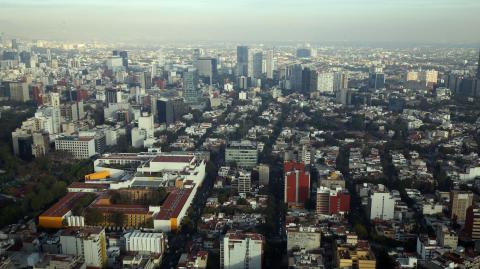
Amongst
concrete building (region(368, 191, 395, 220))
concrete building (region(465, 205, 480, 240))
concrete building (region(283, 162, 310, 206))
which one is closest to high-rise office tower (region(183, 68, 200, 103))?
concrete building (region(283, 162, 310, 206))

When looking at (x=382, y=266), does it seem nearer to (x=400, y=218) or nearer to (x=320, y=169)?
(x=400, y=218)

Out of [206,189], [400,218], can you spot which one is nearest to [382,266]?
[400,218]

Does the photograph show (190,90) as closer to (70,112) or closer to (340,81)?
(70,112)

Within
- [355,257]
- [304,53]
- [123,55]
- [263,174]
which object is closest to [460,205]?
[355,257]

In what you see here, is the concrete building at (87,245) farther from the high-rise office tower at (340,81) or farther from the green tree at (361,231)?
the high-rise office tower at (340,81)

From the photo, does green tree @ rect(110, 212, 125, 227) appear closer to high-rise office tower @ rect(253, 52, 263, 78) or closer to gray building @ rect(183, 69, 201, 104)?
gray building @ rect(183, 69, 201, 104)

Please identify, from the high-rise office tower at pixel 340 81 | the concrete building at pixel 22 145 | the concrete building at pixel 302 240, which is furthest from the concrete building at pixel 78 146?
the high-rise office tower at pixel 340 81
